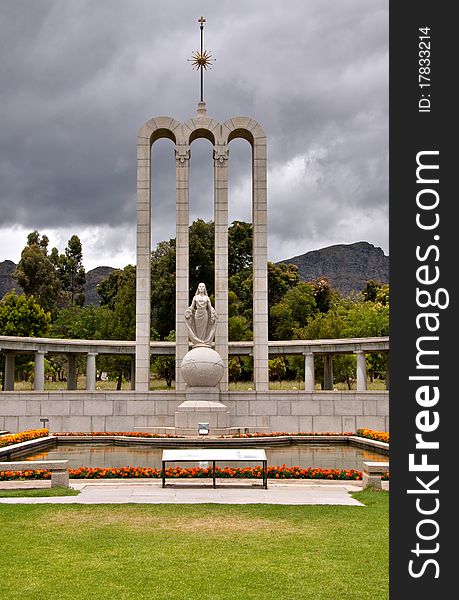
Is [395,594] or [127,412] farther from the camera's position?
[127,412]

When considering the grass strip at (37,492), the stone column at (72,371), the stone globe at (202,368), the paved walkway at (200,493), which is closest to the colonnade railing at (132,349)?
the stone column at (72,371)

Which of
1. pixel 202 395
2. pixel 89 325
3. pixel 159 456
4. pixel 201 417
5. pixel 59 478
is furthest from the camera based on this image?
pixel 89 325

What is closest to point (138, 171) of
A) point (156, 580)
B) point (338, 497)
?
point (338, 497)

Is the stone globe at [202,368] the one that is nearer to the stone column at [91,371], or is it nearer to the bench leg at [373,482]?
the bench leg at [373,482]

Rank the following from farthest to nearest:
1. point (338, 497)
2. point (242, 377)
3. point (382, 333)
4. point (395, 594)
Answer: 1. point (242, 377)
2. point (382, 333)
3. point (338, 497)
4. point (395, 594)

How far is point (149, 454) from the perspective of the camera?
64.6 feet

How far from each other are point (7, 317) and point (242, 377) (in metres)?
18.6

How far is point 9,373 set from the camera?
41.4 m

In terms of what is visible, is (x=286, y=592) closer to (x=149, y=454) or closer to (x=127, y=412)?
(x=149, y=454)

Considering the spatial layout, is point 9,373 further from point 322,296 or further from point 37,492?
point 322,296

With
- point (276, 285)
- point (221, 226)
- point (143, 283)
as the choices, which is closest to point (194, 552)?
point (143, 283)

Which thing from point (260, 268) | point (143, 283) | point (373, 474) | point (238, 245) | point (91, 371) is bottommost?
point (373, 474)

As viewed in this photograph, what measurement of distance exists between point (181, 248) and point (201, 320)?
12.4 ft

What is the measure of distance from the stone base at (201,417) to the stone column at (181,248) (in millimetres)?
3343
